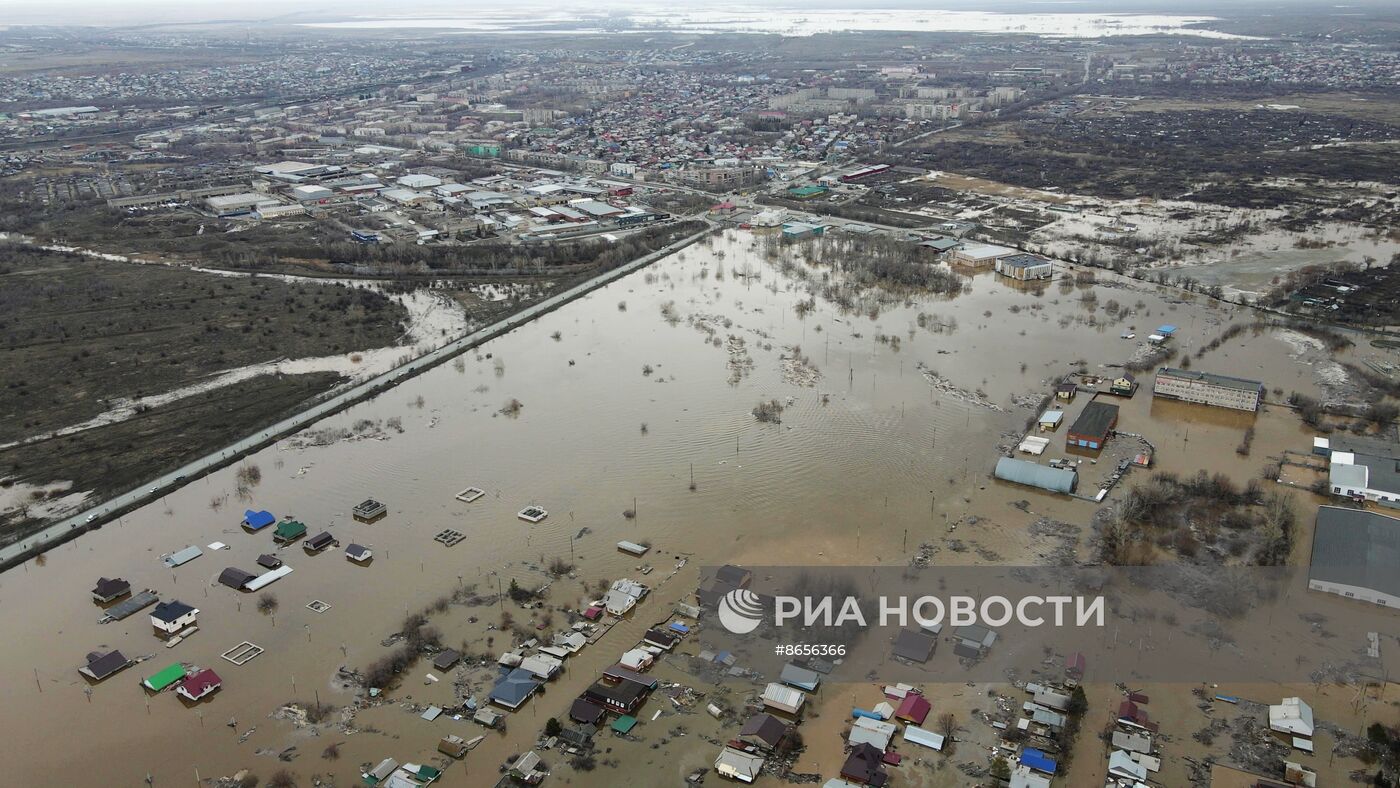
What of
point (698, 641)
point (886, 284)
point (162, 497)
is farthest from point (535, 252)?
point (698, 641)

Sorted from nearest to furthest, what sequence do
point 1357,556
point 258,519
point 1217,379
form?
point 1357,556 < point 258,519 < point 1217,379

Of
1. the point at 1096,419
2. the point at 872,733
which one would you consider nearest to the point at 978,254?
the point at 1096,419

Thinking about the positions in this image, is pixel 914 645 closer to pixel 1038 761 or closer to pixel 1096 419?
pixel 1038 761

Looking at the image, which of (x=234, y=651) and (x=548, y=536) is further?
(x=548, y=536)

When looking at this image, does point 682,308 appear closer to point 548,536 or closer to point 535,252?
point 535,252

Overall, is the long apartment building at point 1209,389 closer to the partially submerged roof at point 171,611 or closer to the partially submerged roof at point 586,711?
the partially submerged roof at point 586,711

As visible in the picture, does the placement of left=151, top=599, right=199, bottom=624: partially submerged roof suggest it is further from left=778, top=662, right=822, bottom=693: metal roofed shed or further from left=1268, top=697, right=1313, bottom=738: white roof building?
left=1268, top=697, right=1313, bottom=738: white roof building
